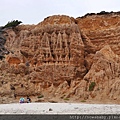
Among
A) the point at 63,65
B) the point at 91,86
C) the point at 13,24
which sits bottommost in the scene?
the point at 91,86

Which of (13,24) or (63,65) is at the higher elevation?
(13,24)

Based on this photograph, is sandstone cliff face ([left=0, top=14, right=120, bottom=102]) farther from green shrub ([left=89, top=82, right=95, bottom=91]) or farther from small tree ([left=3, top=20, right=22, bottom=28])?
small tree ([left=3, top=20, right=22, bottom=28])

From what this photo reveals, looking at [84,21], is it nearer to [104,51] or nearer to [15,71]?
[104,51]

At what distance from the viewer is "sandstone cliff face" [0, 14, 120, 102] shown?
112ft

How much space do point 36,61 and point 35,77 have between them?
2.51 metres

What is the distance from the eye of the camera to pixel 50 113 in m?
14.4

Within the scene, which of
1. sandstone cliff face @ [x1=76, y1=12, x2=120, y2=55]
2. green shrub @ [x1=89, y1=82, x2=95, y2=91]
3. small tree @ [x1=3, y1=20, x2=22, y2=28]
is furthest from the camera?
small tree @ [x1=3, y1=20, x2=22, y2=28]

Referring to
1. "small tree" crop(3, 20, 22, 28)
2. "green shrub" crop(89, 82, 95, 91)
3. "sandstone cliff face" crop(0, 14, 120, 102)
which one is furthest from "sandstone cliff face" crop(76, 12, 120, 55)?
"small tree" crop(3, 20, 22, 28)

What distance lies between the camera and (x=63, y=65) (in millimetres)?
37781

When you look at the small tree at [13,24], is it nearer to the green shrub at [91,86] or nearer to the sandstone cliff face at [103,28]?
the sandstone cliff face at [103,28]

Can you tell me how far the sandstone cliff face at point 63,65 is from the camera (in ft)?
112

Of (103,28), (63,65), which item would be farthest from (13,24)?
(63,65)

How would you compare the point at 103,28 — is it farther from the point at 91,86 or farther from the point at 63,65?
the point at 91,86

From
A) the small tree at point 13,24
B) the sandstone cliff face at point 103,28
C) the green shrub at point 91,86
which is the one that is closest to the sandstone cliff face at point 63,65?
the green shrub at point 91,86
